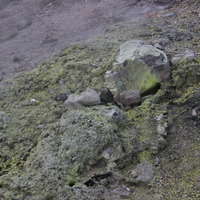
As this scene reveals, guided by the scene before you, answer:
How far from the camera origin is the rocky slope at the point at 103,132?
2043 millimetres

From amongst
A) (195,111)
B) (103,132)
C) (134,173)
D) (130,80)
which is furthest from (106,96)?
(134,173)

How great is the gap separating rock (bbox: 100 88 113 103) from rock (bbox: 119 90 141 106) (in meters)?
0.09

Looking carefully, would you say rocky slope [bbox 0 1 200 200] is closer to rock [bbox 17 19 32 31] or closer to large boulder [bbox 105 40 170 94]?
large boulder [bbox 105 40 170 94]

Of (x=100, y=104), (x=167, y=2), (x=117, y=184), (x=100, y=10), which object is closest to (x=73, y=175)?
(x=117, y=184)

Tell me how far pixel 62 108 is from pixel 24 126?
1.16ft

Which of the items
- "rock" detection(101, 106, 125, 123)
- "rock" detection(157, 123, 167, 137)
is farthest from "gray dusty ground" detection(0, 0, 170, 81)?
"rock" detection(157, 123, 167, 137)

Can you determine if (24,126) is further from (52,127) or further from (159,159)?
(159,159)

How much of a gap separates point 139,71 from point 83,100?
57 cm

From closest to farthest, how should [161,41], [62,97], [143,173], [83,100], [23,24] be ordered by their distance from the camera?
[143,173] < [83,100] < [62,97] < [161,41] < [23,24]

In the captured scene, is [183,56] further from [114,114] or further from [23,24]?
[23,24]

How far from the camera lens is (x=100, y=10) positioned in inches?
276

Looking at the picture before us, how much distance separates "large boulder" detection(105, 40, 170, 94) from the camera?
9.29ft

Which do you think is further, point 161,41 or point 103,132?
point 161,41

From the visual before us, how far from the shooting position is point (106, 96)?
2.77 meters
